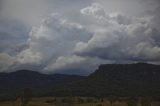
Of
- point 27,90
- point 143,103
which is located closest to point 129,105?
point 143,103

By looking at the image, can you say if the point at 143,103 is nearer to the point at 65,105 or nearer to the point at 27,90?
the point at 65,105

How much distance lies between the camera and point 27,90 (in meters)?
158

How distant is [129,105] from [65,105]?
2697 cm

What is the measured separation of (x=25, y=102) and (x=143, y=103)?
51495 millimetres

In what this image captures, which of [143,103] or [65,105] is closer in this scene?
[143,103]

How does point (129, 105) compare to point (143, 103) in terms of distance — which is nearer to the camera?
point (143, 103)

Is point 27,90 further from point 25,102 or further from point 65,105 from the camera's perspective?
point 65,105

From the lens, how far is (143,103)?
142 m

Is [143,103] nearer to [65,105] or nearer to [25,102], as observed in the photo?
[65,105]

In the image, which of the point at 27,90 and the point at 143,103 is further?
the point at 27,90

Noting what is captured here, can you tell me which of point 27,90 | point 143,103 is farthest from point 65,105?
point 143,103

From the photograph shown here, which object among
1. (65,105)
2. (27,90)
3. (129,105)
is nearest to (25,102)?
(27,90)

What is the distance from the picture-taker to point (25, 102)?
523 ft

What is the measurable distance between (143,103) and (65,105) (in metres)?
33.8
